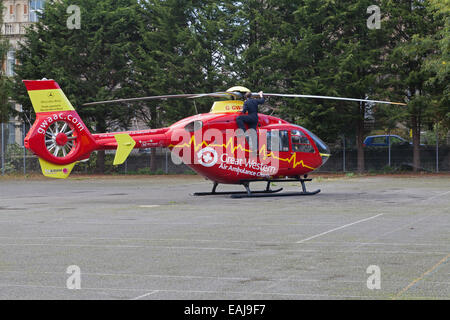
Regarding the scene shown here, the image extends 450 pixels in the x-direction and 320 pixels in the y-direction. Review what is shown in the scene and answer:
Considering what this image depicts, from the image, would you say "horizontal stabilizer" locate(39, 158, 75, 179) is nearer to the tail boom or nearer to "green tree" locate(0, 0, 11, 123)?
the tail boom

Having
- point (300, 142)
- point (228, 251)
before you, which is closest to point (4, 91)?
point (300, 142)

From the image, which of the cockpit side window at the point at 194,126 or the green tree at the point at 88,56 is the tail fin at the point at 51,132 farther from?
the green tree at the point at 88,56

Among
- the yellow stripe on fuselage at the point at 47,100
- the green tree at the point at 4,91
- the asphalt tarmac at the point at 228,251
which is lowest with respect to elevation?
the asphalt tarmac at the point at 228,251

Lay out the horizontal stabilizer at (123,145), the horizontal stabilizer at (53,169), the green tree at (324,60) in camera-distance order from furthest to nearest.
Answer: the green tree at (324,60), the horizontal stabilizer at (123,145), the horizontal stabilizer at (53,169)

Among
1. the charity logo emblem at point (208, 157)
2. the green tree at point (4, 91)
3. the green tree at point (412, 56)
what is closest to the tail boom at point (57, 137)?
the charity logo emblem at point (208, 157)

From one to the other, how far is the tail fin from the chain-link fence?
2491cm

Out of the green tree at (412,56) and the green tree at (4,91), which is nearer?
the green tree at (412,56)

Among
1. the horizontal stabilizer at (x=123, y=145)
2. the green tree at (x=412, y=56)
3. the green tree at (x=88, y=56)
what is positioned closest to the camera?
the horizontal stabilizer at (x=123, y=145)

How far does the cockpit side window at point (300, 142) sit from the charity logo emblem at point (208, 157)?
9.32ft

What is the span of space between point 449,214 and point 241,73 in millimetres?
28103

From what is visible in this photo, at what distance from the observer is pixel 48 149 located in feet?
70.2

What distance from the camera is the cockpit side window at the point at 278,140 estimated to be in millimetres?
23484

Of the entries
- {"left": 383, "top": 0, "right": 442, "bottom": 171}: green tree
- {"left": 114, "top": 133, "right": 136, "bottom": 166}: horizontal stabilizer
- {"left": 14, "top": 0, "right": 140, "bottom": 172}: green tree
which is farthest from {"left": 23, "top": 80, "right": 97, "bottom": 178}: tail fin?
{"left": 14, "top": 0, "right": 140, "bottom": 172}: green tree
